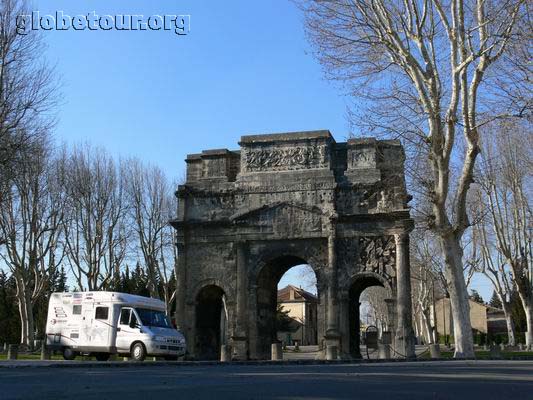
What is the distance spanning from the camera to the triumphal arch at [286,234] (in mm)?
30250

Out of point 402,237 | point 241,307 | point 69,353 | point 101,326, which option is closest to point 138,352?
point 101,326

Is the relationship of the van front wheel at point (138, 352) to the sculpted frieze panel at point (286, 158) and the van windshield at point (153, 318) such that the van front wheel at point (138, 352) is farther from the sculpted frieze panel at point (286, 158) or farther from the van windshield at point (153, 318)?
the sculpted frieze panel at point (286, 158)

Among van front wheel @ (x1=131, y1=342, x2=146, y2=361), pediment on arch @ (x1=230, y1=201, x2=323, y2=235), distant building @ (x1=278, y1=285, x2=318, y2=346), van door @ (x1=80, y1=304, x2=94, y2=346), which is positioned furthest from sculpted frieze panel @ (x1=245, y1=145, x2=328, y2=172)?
distant building @ (x1=278, y1=285, x2=318, y2=346)

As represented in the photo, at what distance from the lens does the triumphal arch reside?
99.2ft

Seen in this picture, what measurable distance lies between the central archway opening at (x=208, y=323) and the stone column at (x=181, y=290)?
67 centimetres

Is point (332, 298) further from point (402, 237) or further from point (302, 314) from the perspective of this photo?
point (302, 314)

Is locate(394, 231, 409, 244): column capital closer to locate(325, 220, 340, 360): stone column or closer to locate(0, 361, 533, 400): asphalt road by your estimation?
locate(325, 220, 340, 360): stone column

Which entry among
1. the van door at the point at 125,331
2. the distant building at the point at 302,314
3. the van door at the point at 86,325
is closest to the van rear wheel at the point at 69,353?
the van door at the point at 86,325

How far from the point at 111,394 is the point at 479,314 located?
8429 centimetres

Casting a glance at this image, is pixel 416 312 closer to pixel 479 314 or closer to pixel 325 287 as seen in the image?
pixel 479 314

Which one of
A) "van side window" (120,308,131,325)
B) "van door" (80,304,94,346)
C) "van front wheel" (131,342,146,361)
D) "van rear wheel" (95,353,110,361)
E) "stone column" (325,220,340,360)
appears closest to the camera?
"van front wheel" (131,342,146,361)

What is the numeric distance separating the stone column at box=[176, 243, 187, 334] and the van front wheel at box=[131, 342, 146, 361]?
23.4 ft

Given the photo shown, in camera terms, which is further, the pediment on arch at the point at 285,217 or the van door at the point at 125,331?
the pediment on arch at the point at 285,217

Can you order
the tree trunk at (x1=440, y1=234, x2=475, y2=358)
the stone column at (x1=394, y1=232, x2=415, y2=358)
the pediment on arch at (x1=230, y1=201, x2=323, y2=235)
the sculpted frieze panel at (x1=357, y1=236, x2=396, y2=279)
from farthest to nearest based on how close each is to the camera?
the pediment on arch at (x1=230, y1=201, x2=323, y2=235)
the sculpted frieze panel at (x1=357, y1=236, x2=396, y2=279)
the stone column at (x1=394, y1=232, x2=415, y2=358)
the tree trunk at (x1=440, y1=234, x2=475, y2=358)
